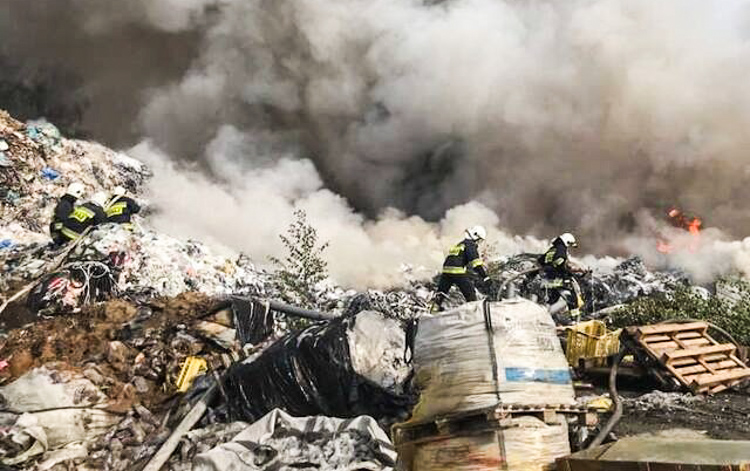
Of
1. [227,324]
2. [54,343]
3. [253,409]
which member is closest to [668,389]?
[253,409]

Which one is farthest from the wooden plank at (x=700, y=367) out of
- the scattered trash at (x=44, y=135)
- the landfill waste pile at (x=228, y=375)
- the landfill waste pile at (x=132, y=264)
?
the scattered trash at (x=44, y=135)

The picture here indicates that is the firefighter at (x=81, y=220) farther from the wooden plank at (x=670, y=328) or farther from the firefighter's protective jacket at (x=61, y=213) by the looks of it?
the wooden plank at (x=670, y=328)

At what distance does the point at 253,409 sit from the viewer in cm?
409

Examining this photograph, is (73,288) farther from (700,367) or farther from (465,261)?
(700,367)

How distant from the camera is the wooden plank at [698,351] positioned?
195 inches

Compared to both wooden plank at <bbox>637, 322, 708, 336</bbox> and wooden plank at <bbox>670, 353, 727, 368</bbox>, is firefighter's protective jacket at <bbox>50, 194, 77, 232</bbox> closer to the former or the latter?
wooden plank at <bbox>637, 322, 708, 336</bbox>

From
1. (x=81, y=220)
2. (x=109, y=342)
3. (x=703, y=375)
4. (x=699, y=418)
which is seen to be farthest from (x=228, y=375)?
(x=81, y=220)

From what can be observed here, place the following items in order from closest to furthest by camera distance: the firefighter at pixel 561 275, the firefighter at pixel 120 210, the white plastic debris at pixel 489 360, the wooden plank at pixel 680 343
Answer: the white plastic debris at pixel 489 360, the wooden plank at pixel 680 343, the firefighter at pixel 561 275, the firefighter at pixel 120 210

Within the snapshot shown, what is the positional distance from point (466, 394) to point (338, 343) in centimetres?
126

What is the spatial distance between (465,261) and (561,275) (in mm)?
1187

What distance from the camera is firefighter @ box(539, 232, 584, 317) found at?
7.36m

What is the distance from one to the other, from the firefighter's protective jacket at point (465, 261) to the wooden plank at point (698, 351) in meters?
2.40

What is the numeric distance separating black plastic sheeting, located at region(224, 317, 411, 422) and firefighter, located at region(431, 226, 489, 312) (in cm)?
312

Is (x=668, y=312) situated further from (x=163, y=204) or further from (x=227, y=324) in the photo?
(x=163, y=204)
